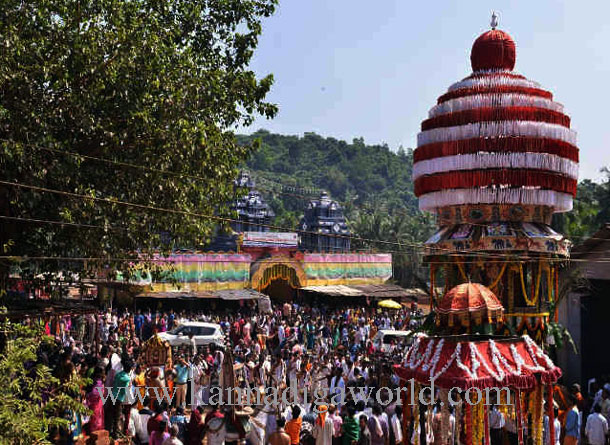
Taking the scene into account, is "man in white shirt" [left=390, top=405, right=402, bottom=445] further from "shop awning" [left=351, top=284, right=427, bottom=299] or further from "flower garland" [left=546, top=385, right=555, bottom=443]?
"shop awning" [left=351, top=284, right=427, bottom=299]

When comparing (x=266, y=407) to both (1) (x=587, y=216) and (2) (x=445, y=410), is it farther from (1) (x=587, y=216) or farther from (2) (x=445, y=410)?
(1) (x=587, y=216)

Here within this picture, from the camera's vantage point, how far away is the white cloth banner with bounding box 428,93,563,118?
15.5 meters

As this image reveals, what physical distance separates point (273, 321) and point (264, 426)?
21.5 m

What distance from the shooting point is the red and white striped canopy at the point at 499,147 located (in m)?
15.3

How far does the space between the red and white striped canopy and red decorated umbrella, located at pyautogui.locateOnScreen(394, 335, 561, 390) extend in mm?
4800

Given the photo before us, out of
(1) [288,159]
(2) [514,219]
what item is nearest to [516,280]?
(2) [514,219]

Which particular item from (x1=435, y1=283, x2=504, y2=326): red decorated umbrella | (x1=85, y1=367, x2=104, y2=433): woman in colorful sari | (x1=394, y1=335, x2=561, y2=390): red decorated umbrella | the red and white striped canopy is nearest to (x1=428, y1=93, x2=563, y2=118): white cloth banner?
the red and white striped canopy

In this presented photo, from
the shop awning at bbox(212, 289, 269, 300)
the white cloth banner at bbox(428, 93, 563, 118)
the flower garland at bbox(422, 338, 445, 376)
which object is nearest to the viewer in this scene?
the flower garland at bbox(422, 338, 445, 376)

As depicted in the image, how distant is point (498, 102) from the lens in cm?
1551

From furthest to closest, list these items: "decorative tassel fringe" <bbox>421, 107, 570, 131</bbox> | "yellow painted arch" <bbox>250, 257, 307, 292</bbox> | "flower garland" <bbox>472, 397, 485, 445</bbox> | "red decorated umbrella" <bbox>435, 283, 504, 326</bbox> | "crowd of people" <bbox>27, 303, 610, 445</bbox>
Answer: "yellow painted arch" <bbox>250, 257, 307, 292</bbox>
"decorative tassel fringe" <bbox>421, 107, 570, 131</bbox>
"crowd of people" <bbox>27, 303, 610, 445</bbox>
"red decorated umbrella" <bbox>435, 283, 504, 326</bbox>
"flower garland" <bbox>472, 397, 485, 445</bbox>

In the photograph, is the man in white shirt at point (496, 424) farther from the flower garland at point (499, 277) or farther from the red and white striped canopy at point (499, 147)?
the red and white striped canopy at point (499, 147)

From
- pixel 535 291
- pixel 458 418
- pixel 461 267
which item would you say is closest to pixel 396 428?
pixel 458 418

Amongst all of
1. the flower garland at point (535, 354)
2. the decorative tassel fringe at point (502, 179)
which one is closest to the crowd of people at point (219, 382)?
the flower garland at point (535, 354)

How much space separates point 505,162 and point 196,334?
13827 mm
